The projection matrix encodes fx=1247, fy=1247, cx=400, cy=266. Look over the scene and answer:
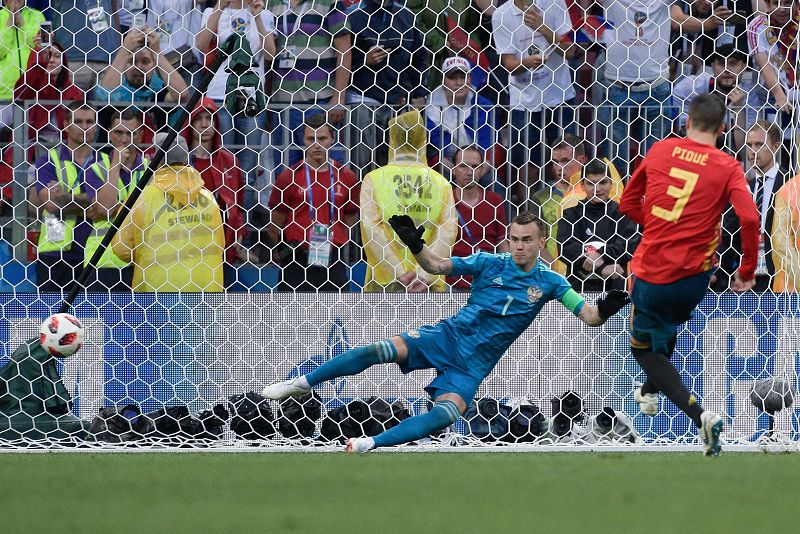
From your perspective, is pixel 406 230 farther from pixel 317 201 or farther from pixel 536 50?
A: pixel 536 50

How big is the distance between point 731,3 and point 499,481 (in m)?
3.89

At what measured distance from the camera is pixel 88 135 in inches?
308

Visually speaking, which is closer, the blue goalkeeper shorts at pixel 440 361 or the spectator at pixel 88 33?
the blue goalkeeper shorts at pixel 440 361

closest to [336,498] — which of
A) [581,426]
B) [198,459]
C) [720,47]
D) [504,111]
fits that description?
[198,459]

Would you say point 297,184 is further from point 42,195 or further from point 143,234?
point 42,195

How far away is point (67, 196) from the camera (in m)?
7.75

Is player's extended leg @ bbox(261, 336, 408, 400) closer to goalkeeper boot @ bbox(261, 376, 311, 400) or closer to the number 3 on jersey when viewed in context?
goalkeeper boot @ bbox(261, 376, 311, 400)

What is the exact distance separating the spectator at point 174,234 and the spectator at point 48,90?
0.68m

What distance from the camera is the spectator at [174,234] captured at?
7.72m

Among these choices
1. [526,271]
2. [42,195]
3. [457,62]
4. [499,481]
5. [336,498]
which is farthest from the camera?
[457,62]

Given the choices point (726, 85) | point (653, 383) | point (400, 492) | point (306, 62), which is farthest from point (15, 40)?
point (653, 383)

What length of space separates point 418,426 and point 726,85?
3.23 m

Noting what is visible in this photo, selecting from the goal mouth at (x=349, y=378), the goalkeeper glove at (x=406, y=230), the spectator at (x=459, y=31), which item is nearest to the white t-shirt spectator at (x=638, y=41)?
the spectator at (x=459, y=31)

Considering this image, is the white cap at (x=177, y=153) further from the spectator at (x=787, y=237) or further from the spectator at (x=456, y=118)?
the spectator at (x=787, y=237)
